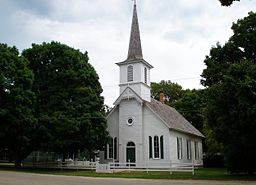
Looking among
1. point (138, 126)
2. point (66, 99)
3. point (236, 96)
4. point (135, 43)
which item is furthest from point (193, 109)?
point (236, 96)

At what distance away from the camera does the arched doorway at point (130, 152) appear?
39969mm

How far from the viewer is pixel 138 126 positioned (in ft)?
132

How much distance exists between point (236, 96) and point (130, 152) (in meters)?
19.3

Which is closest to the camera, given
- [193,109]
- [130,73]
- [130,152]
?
[130,152]

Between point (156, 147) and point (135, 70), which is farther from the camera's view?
point (135, 70)

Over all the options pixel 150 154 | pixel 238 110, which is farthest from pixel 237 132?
pixel 150 154

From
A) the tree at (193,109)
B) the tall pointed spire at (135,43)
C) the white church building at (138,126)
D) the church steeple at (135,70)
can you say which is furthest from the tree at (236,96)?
the tree at (193,109)

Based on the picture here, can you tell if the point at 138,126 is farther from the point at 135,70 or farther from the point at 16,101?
the point at 16,101

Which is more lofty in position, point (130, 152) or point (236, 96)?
point (236, 96)

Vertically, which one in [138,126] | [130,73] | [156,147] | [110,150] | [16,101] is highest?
[130,73]

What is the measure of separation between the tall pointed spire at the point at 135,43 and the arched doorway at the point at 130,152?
10.1 m

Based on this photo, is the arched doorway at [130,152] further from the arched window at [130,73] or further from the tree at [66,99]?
the arched window at [130,73]

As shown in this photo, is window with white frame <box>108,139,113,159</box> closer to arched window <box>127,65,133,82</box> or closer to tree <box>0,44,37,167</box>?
arched window <box>127,65,133,82</box>

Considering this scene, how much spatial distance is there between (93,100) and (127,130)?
526cm
